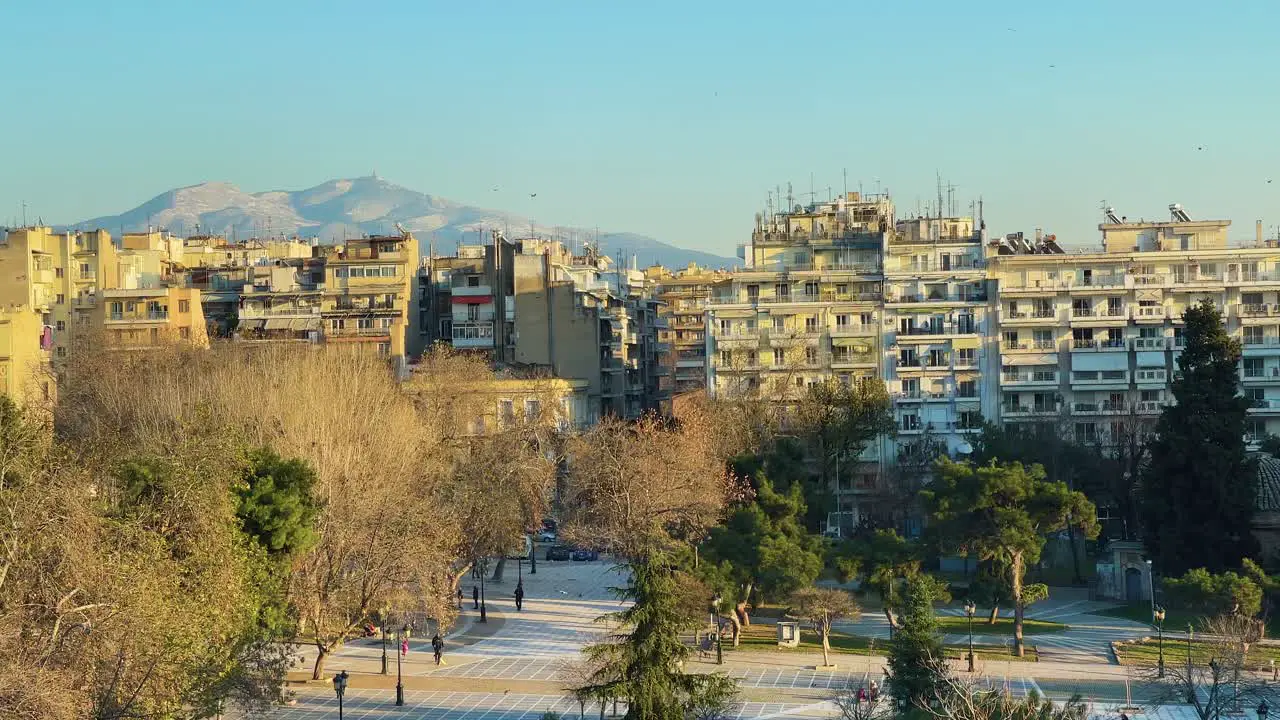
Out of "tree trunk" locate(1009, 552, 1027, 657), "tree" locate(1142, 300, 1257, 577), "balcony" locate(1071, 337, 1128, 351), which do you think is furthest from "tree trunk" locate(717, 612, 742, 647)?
"balcony" locate(1071, 337, 1128, 351)

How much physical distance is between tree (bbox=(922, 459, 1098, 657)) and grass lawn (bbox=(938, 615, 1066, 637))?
2907 millimetres

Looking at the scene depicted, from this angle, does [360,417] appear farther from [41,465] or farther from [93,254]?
[93,254]

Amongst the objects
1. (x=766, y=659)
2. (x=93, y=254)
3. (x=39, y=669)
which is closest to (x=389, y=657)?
(x=766, y=659)

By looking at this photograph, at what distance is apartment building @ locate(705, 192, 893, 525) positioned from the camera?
79250 mm

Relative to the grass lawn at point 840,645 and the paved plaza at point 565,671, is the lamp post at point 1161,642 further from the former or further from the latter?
the grass lawn at point 840,645

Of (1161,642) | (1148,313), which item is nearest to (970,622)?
(1161,642)

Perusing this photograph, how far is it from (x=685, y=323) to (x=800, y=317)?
1642 inches

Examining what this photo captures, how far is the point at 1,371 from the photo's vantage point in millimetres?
68875

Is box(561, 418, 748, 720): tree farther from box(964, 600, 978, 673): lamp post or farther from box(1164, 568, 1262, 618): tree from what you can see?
box(1164, 568, 1262, 618): tree

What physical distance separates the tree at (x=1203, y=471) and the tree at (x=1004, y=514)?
575cm

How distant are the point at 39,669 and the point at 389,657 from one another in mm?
22191

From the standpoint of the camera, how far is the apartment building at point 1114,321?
7738 centimetres

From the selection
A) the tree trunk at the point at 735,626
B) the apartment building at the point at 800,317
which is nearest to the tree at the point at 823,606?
the tree trunk at the point at 735,626

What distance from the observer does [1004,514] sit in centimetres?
5009
